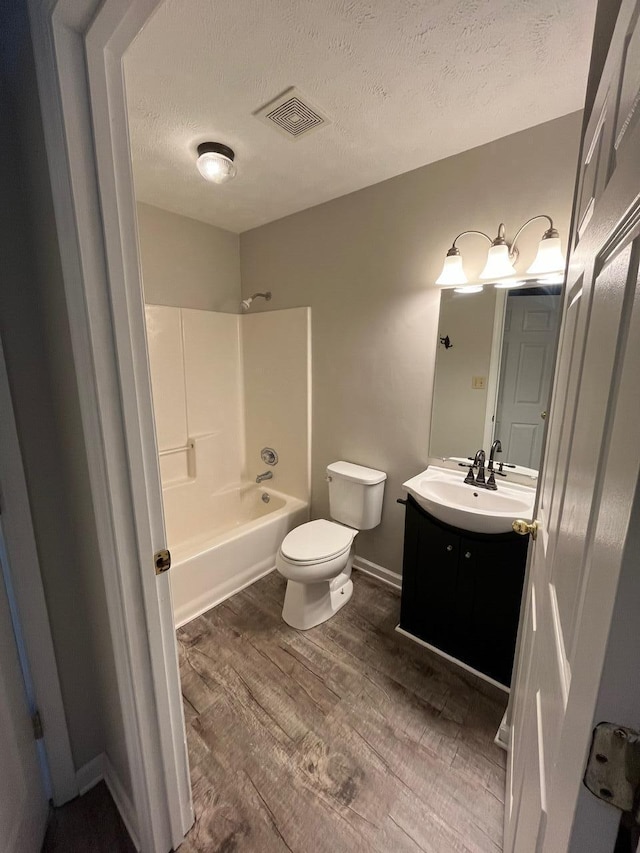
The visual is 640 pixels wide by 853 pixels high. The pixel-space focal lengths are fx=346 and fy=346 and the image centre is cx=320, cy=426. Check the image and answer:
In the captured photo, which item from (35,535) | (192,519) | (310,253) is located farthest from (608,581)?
(192,519)

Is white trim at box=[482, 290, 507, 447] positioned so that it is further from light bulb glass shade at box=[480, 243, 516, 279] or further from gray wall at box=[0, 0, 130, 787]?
gray wall at box=[0, 0, 130, 787]

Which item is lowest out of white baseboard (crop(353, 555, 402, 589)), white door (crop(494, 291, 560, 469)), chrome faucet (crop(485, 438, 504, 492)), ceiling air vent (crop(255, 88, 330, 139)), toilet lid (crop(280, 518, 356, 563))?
white baseboard (crop(353, 555, 402, 589))

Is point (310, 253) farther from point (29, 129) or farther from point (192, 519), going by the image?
point (192, 519)

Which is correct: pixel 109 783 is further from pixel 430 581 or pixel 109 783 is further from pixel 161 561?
pixel 430 581

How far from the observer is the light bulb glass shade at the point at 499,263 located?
1.50m

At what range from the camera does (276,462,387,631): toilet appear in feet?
5.94

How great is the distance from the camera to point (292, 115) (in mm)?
1403

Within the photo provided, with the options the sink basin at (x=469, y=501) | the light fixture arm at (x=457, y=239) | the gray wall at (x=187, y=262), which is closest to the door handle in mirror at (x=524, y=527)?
the sink basin at (x=469, y=501)

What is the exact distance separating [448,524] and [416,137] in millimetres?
1737

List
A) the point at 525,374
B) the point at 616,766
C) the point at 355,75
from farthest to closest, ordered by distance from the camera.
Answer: the point at 525,374, the point at 355,75, the point at 616,766

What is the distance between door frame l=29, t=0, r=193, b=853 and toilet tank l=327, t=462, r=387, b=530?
4.43ft

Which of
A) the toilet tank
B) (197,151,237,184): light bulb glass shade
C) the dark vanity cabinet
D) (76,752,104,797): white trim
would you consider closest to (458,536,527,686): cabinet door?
the dark vanity cabinet

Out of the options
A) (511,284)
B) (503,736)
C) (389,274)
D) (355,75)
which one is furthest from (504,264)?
(503,736)

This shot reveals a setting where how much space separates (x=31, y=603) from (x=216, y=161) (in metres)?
1.88
